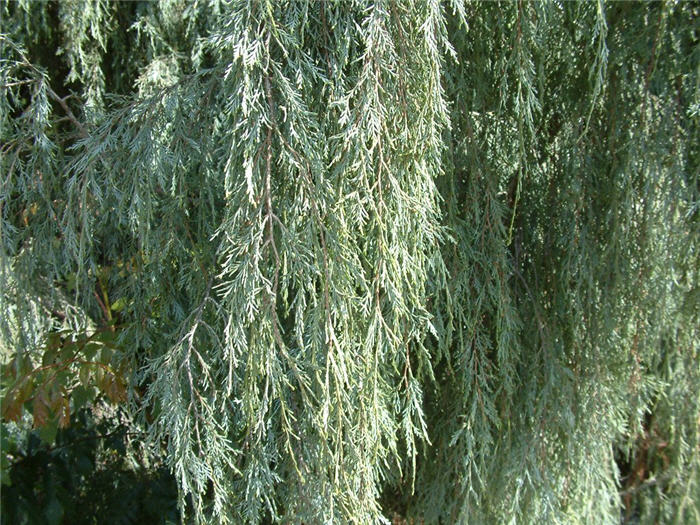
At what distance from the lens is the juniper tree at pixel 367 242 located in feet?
4.84

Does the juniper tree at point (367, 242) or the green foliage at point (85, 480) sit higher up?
the juniper tree at point (367, 242)

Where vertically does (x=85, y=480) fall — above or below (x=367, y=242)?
below

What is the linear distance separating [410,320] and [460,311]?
1.07 ft

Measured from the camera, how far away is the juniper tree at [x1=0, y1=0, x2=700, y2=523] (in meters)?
1.48

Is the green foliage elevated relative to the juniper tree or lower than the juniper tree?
lower

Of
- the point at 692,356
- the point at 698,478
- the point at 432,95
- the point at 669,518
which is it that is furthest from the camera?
the point at 669,518

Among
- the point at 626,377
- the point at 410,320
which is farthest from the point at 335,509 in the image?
the point at 626,377

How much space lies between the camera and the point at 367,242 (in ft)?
5.06

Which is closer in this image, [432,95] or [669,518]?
[432,95]

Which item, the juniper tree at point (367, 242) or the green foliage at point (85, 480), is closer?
the juniper tree at point (367, 242)

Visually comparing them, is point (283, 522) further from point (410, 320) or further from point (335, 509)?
point (410, 320)

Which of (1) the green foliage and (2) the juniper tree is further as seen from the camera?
(1) the green foliage

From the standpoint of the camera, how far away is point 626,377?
7.95ft

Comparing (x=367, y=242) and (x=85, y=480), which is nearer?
(x=367, y=242)
